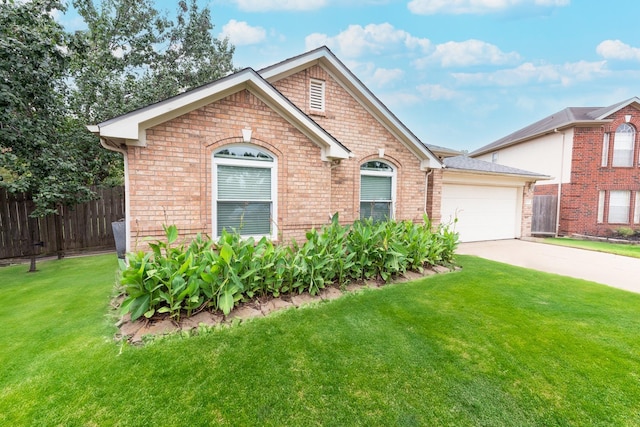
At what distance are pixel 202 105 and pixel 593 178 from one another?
17.5 metres

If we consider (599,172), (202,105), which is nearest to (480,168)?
(599,172)

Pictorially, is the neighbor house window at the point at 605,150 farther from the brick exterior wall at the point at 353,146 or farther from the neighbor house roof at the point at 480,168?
the brick exterior wall at the point at 353,146

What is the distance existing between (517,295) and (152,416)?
5.63m

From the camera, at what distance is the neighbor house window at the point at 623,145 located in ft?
44.0

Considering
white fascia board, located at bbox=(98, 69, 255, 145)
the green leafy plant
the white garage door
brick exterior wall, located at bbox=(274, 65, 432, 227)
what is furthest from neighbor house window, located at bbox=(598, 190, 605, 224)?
white fascia board, located at bbox=(98, 69, 255, 145)

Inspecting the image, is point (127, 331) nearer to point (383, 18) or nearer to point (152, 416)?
point (152, 416)

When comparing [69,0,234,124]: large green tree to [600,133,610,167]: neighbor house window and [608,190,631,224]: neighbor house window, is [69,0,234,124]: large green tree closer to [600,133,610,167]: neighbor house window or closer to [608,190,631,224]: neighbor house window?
[600,133,610,167]: neighbor house window

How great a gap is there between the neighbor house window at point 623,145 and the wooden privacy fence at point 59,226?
21.8 metres

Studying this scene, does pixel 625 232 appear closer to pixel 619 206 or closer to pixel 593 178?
pixel 619 206

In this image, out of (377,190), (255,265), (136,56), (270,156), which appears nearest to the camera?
(255,265)

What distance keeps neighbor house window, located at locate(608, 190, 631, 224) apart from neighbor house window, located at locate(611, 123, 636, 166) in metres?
1.47

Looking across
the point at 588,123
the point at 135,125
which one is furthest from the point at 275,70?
the point at 588,123

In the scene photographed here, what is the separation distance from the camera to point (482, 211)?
35.9ft

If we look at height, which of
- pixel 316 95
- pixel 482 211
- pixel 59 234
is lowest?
pixel 59 234
